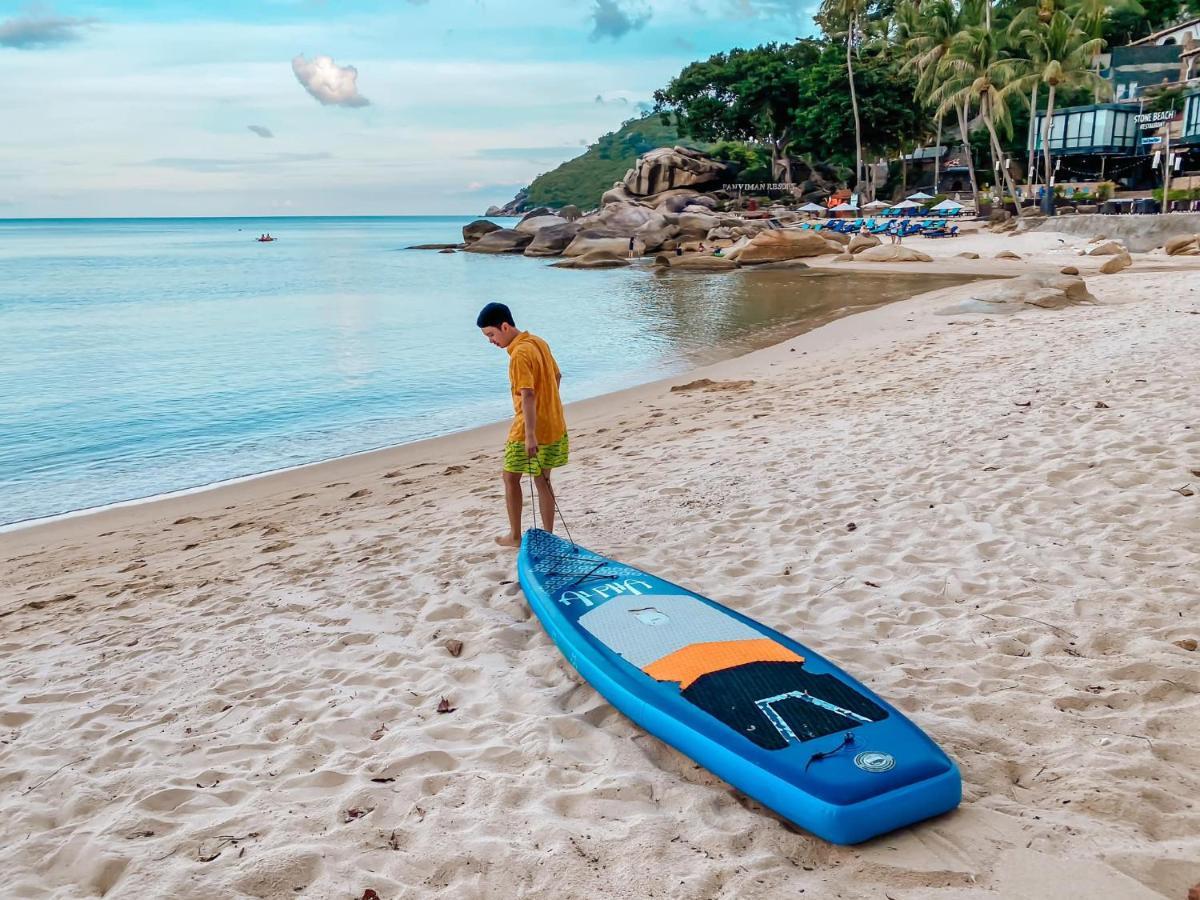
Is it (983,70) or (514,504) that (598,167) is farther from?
(514,504)

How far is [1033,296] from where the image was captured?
14867mm

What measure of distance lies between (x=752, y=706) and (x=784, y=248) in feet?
108

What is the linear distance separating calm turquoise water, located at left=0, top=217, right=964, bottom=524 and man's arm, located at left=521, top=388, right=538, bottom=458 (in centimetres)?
564

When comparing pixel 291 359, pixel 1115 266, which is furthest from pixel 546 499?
pixel 1115 266

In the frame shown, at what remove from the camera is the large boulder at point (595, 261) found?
42.2 m

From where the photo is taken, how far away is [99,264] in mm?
60000

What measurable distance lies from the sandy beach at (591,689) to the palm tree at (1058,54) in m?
34.8

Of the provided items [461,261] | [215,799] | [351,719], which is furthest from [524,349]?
[461,261]

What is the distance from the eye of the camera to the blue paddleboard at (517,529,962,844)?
2.81 m

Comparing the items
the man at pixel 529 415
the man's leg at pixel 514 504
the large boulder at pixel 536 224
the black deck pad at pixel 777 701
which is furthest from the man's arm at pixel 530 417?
the large boulder at pixel 536 224

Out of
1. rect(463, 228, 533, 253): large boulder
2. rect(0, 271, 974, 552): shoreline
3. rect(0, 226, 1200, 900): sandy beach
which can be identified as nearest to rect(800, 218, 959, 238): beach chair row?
rect(463, 228, 533, 253): large boulder

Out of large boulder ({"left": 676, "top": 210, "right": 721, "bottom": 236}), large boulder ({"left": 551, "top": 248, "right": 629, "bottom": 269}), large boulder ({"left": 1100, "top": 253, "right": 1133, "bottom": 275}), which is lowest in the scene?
large boulder ({"left": 1100, "top": 253, "right": 1133, "bottom": 275})

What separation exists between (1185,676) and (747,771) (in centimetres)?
202

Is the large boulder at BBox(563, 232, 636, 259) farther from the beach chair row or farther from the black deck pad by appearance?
the black deck pad
